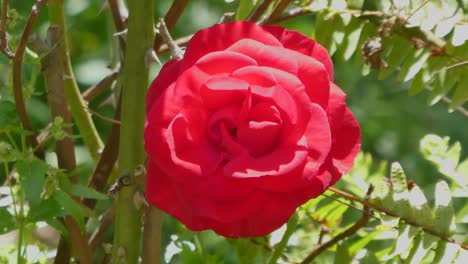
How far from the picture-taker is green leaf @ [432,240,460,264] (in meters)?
0.75

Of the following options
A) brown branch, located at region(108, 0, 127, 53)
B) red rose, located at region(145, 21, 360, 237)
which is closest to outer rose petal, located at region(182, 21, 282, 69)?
red rose, located at region(145, 21, 360, 237)

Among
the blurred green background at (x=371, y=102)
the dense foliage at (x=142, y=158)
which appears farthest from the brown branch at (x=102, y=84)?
the blurred green background at (x=371, y=102)

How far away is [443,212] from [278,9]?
20 centimetres

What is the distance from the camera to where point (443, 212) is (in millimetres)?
768

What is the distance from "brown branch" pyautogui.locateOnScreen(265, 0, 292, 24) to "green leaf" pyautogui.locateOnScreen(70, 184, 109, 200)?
0.67 ft

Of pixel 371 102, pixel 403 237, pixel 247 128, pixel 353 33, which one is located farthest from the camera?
pixel 371 102

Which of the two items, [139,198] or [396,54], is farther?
[396,54]

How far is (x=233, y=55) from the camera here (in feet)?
2.08

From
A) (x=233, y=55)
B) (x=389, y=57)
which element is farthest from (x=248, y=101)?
(x=389, y=57)

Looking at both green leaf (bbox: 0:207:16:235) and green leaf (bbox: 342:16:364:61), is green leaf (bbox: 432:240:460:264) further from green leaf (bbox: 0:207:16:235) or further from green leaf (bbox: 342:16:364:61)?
green leaf (bbox: 0:207:16:235)

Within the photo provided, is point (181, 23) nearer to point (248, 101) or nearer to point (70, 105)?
point (70, 105)

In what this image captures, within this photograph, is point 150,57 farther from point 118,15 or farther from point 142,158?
point 118,15

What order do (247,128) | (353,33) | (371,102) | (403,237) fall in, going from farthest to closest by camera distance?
(371,102), (353,33), (403,237), (247,128)

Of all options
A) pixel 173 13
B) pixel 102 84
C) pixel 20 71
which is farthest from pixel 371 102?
pixel 20 71
